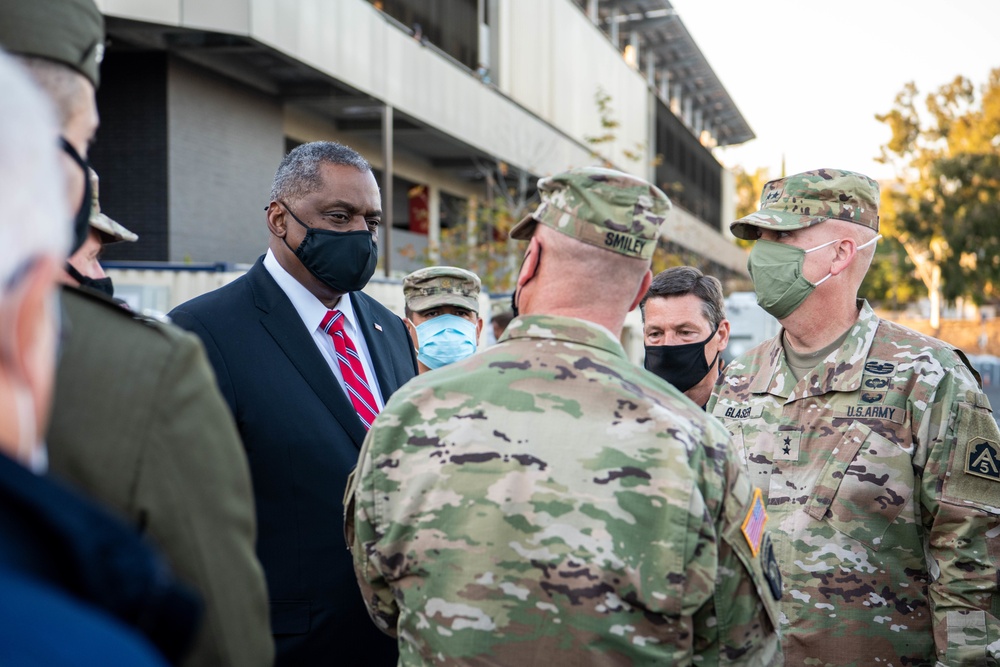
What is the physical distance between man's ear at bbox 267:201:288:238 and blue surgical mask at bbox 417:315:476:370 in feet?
6.71

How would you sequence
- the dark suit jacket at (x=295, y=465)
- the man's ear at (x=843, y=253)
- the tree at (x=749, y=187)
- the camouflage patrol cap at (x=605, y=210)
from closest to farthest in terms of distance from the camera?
the camouflage patrol cap at (x=605, y=210), the dark suit jacket at (x=295, y=465), the man's ear at (x=843, y=253), the tree at (x=749, y=187)

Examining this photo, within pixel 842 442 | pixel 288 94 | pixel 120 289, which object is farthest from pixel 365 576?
pixel 288 94

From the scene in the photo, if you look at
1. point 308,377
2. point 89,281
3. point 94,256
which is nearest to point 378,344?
A: point 308,377

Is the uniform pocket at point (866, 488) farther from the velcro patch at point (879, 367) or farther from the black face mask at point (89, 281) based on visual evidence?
the black face mask at point (89, 281)

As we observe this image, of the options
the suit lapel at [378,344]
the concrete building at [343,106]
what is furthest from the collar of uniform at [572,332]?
the concrete building at [343,106]

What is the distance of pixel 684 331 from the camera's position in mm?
4117

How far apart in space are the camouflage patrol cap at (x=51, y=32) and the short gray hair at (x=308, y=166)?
5.82 ft

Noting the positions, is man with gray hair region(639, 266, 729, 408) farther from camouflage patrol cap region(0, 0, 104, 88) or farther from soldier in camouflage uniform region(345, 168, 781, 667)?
camouflage patrol cap region(0, 0, 104, 88)

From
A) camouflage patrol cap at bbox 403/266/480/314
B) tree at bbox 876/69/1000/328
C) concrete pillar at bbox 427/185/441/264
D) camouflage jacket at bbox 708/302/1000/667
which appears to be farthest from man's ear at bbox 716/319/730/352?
tree at bbox 876/69/1000/328

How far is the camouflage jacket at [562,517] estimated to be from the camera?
6.29ft

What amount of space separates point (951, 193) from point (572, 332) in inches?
1476

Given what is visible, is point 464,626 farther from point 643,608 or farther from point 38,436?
point 38,436

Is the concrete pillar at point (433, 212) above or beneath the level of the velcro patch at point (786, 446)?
above

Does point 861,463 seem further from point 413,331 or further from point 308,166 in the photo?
point 413,331
